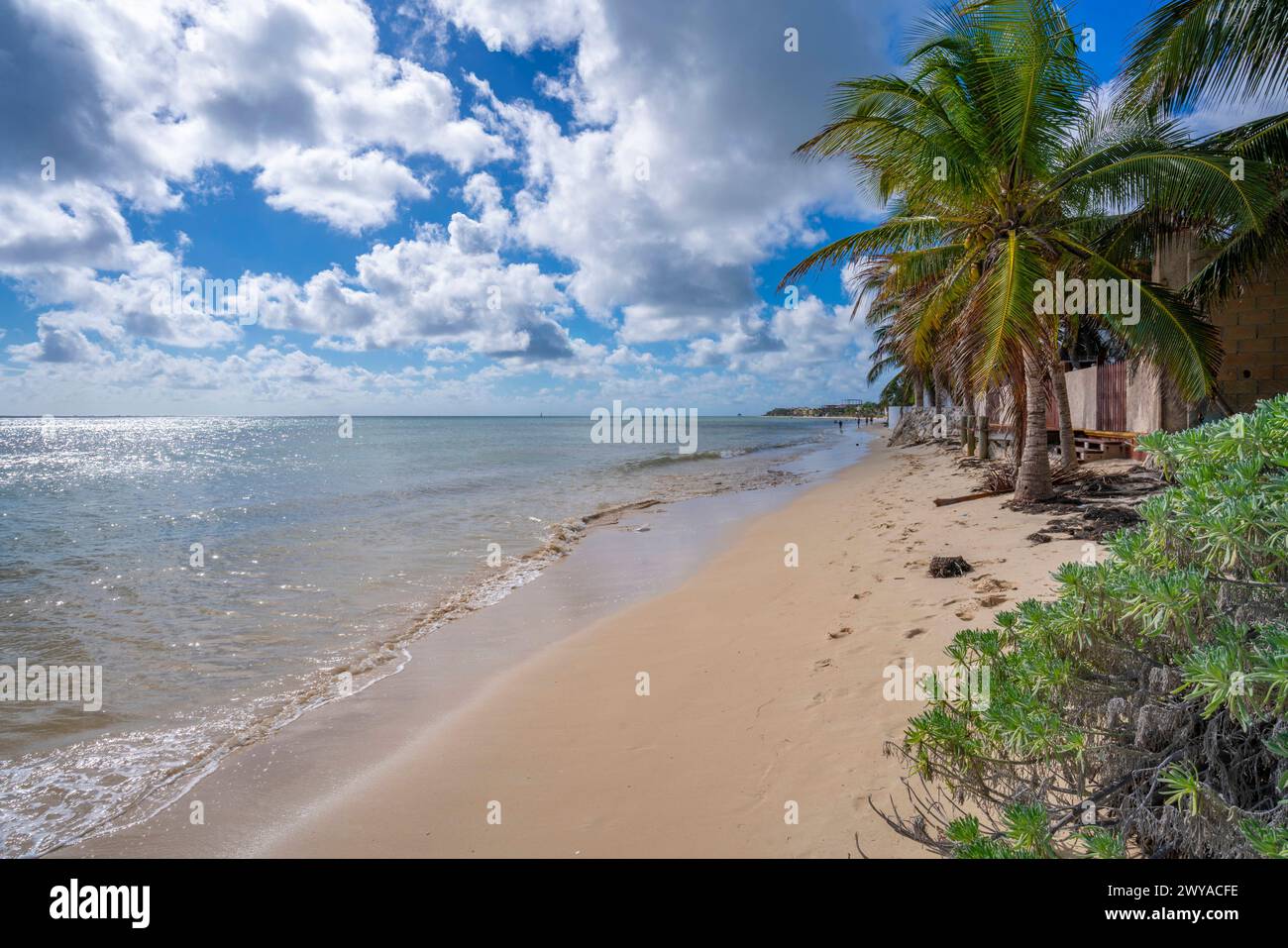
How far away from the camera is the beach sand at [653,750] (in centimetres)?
349

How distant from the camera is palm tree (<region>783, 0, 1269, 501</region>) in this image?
8453mm

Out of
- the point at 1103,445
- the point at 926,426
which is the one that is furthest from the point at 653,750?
the point at 926,426

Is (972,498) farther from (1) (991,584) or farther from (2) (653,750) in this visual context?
(2) (653,750)

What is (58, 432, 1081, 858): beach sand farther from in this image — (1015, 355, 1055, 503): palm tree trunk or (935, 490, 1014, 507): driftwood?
(935, 490, 1014, 507): driftwood

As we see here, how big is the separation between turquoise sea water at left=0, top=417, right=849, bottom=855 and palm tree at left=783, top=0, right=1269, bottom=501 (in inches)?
353

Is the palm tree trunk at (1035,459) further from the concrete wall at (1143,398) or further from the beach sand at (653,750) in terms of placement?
the concrete wall at (1143,398)

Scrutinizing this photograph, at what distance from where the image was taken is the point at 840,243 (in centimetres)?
1082

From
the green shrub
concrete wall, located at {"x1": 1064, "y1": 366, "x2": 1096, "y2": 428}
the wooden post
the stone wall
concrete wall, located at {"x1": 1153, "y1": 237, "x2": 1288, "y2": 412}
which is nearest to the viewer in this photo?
the green shrub

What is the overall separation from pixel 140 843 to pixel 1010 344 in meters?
11.1

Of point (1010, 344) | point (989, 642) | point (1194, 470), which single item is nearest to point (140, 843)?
point (989, 642)

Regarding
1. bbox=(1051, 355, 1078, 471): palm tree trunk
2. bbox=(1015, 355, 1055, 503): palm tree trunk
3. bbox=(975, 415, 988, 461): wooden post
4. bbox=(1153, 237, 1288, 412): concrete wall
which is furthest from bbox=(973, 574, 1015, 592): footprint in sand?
bbox=(975, 415, 988, 461): wooden post

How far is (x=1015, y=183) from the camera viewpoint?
955cm

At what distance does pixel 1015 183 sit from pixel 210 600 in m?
14.6
